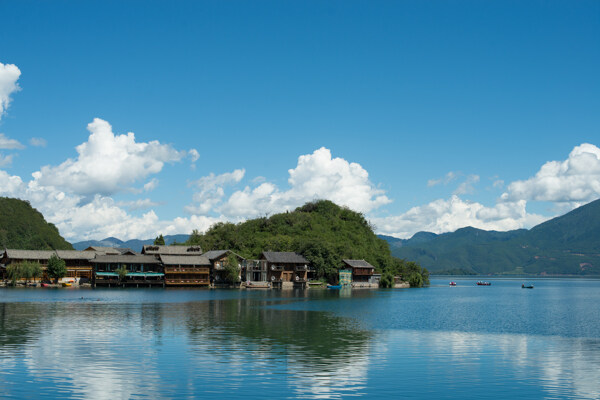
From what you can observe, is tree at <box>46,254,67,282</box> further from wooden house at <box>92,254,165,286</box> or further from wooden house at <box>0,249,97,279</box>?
wooden house at <box>92,254,165,286</box>

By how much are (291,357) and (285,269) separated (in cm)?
11416

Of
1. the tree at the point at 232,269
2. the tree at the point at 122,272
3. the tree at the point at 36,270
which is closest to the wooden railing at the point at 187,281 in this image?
the tree at the point at 232,269

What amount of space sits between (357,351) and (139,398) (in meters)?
15.5

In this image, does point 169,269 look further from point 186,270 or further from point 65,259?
point 65,259

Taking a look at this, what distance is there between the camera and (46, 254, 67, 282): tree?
125 m

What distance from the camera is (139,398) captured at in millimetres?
22031

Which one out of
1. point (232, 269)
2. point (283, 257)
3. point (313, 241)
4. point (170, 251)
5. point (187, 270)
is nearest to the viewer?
point (187, 270)

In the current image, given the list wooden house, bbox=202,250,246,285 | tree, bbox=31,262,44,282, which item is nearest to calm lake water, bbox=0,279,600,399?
tree, bbox=31,262,44,282

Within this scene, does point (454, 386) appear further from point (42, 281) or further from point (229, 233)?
point (229, 233)

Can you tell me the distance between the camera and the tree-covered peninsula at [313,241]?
150250mm

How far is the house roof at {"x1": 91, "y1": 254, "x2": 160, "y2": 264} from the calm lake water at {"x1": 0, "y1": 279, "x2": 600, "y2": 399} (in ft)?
259

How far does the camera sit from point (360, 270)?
15225cm

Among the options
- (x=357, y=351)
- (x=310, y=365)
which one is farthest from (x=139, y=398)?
(x=357, y=351)

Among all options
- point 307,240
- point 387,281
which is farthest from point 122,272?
point 387,281
